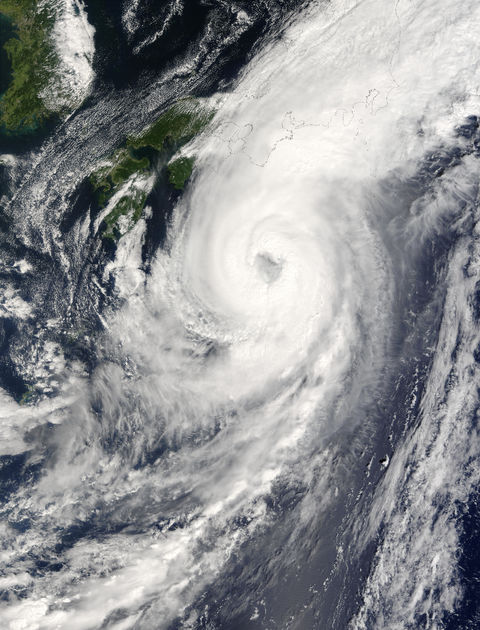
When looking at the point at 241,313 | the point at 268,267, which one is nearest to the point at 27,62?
the point at 268,267

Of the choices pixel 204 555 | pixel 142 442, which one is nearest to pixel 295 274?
pixel 142 442

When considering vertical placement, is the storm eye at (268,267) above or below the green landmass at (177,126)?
below

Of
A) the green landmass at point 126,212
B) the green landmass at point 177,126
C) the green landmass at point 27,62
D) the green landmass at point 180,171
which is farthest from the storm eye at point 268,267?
the green landmass at point 27,62

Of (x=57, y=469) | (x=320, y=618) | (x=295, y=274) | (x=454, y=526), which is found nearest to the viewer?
(x=454, y=526)

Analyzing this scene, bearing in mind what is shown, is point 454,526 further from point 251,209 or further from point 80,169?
point 80,169

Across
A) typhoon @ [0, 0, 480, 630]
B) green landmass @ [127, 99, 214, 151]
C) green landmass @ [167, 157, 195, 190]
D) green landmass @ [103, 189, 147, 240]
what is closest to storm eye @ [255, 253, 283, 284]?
typhoon @ [0, 0, 480, 630]

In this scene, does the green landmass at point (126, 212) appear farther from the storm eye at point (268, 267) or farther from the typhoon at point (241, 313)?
the storm eye at point (268, 267)
